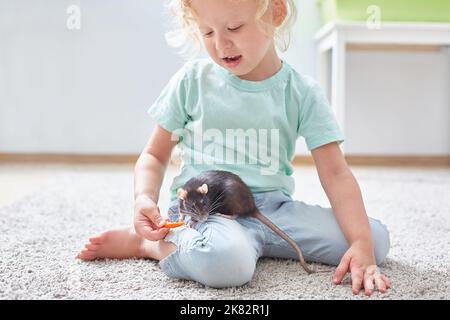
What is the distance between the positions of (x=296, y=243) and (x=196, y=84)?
0.98ft

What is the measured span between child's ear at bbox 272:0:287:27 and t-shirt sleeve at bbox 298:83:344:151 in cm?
11

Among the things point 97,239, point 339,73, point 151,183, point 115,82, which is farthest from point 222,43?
point 115,82

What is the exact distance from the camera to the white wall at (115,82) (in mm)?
2031

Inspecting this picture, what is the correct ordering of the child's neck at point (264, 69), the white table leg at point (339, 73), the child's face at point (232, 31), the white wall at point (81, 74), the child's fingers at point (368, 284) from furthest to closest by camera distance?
the white wall at point (81, 74)
the white table leg at point (339, 73)
the child's neck at point (264, 69)
the child's face at point (232, 31)
the child's fingers at point (368, 284)

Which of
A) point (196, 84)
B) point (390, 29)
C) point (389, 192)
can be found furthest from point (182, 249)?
point (390, 29)

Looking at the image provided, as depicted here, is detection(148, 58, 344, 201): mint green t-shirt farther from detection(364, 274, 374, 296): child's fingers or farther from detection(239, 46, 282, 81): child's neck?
detection(364, 274, 374, 296): child's fingers

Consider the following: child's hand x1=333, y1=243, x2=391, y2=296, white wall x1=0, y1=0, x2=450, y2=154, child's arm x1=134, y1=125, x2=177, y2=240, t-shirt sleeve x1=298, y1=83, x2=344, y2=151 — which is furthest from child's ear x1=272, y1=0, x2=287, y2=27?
white wall x1=0, y1=0, x2=450, y2=154

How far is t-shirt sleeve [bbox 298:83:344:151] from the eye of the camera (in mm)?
801

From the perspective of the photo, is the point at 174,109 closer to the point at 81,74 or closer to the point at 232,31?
the point at 232,31

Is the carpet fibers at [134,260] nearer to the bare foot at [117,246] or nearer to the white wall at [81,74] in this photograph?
the bare foot at [117,246]

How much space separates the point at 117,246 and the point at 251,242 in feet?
0.66

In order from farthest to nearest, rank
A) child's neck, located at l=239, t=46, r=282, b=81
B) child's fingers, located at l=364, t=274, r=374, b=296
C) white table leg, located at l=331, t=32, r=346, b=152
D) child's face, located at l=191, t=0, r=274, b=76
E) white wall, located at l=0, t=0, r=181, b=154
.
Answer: white wall, located at l=0, t=0, r=181, b=154
white table leg, located at l=331, t=32, r=346, b=152
child's neck, located at l=239, t=46, r=282, b=81
child's face, located at l=191, t=0, r=274, b=76
child's fingers, located at l=364, t=274, r=374, b=296

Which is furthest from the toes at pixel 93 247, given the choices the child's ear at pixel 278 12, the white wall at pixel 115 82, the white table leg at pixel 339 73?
the white wall at pixel 115 82

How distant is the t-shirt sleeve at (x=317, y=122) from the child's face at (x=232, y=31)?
0.36 ft
